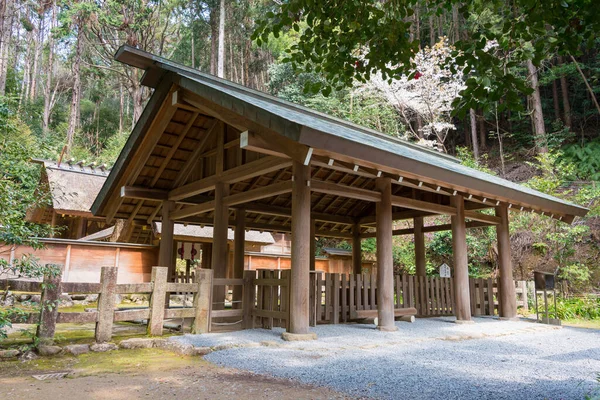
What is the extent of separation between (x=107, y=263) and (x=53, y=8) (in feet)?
99.2

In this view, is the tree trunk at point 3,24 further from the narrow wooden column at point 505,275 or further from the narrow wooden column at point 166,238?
the narrow wooden column at point 505,275

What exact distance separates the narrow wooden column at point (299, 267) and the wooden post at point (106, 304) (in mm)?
2749

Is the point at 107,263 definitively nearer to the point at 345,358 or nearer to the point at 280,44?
the point at 345,358

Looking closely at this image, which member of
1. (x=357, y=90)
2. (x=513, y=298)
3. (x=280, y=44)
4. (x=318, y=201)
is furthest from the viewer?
(x=280, y=44)

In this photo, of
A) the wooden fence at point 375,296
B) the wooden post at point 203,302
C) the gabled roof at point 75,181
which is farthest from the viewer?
the gabled roof at point 75,181

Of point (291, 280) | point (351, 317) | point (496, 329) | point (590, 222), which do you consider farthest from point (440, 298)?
point (590, 222)

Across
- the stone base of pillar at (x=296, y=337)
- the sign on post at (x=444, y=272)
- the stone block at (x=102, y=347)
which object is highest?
the sign on post at (x=444, y=272)

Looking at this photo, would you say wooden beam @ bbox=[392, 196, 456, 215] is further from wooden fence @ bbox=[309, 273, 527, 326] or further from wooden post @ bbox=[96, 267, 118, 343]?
wooden post @ bbox=[96, 267, 118, 343]

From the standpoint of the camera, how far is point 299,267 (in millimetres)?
6570

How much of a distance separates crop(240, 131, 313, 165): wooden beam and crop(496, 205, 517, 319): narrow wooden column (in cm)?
688

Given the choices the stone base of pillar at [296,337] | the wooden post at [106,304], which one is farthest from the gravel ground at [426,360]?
the wooden post at [106,304]

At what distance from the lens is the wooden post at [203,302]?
23.7 feet

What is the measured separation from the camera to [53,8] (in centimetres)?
3334

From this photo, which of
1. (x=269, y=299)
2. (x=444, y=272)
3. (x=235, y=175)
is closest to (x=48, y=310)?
(x=269, y=299)
